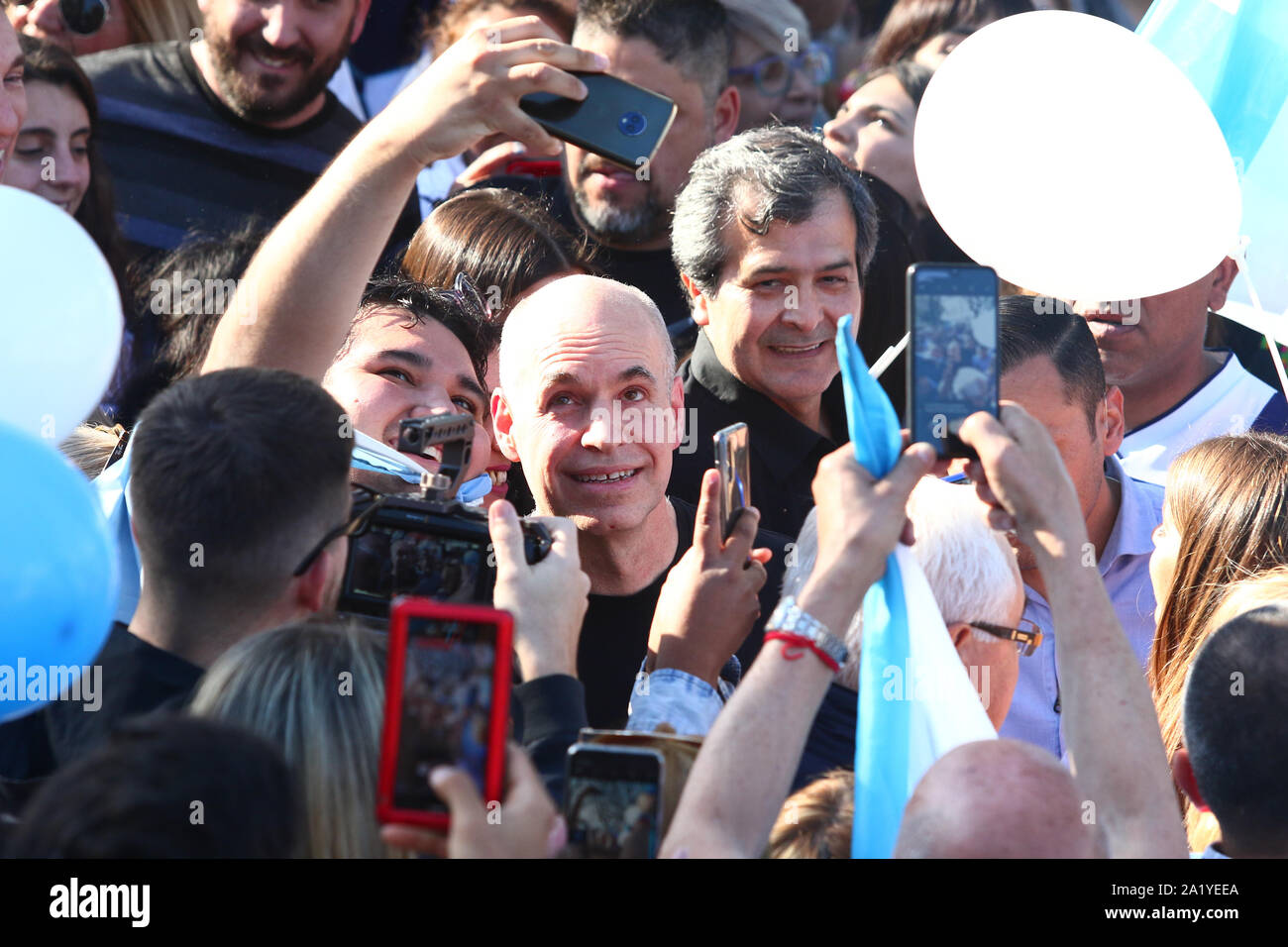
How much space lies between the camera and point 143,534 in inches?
83.8

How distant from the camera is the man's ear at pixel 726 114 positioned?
471 cm

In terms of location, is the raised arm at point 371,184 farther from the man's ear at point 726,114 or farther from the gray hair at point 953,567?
the man's ear at point 726,114

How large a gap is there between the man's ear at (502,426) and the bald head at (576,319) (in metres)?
0.06

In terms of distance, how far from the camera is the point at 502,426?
3320 millimetres

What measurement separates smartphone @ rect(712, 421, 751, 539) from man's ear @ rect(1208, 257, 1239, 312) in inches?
72.4

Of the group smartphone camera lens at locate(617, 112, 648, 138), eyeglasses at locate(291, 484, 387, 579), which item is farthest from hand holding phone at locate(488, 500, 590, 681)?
smartphone camera lens at locate(617, 112, 648, 138)

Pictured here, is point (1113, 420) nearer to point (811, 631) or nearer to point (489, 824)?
point (811, 631)

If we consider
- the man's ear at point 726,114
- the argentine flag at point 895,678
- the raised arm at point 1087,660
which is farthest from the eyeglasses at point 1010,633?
the man's ear at point 726,114

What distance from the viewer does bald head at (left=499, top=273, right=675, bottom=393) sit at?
3156 mm

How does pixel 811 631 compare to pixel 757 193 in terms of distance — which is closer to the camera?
pixel 811 631

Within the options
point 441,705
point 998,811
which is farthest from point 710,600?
point 441,705

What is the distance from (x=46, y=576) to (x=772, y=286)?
2.24m

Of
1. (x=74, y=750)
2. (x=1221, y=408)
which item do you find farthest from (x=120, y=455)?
(x=1221, y=408)
